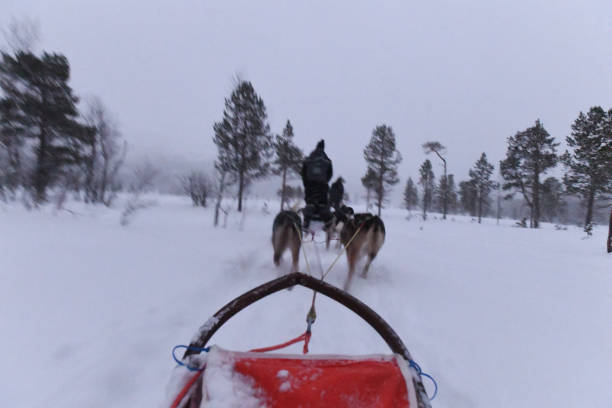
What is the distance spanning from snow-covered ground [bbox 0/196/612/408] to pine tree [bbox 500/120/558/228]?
22182 millimetres

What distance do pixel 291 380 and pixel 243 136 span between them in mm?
18778

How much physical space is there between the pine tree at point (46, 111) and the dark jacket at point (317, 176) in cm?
894

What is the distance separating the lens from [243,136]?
18.2 metres

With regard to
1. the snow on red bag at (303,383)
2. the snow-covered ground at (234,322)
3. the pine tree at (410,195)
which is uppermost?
the pine tree at (410,195)

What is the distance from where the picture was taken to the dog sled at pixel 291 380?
3.17 ft

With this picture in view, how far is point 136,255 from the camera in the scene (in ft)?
11.7

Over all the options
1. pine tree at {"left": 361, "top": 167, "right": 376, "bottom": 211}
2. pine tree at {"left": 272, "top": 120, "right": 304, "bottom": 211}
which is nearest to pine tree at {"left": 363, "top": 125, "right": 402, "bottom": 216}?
pine tree at {"left": 361, "top": 167, "right": 376, "bottom": 211}

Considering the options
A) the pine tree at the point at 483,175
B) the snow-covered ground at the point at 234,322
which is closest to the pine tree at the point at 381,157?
the pine tree at the point at 483,175

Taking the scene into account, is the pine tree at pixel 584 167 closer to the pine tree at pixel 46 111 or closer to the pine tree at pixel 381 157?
the pine tree at pixel 381 157

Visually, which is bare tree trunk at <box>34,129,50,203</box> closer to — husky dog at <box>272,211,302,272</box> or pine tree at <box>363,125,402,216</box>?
husky dog at <box>272,211,302,272</box>

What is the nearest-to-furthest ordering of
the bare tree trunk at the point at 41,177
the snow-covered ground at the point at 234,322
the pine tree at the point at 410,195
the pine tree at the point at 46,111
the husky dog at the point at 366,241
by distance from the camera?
1. the snow-covered ground at the point at 234,322
2. the husky dog at the point at 366,241
3. the bare tree trunk at the point at 41,177
4. the pine tree at the point at 46,111
5. the pine tree at the point at 410,195

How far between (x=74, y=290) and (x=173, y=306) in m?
0.93

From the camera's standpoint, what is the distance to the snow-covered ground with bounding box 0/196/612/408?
154cm

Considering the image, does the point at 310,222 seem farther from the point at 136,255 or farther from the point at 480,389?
the point at 480,389
